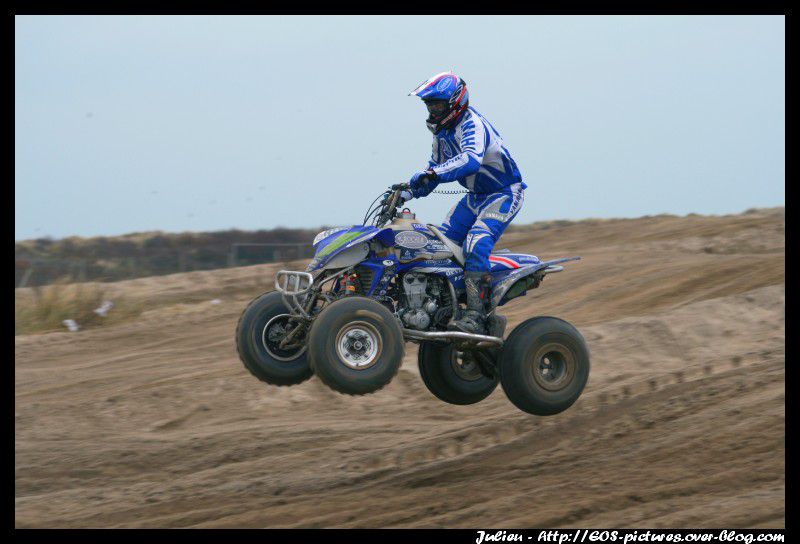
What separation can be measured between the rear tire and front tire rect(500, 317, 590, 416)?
0.66 m

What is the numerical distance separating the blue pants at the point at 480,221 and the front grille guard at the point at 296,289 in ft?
4.66

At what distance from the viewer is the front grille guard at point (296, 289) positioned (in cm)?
781

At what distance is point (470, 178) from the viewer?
8727mm

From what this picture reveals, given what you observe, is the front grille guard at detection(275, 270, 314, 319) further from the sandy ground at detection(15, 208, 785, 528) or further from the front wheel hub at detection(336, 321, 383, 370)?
the sandy ground at detection(15, 208, 785, 528)

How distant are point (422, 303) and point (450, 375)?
3.59ft

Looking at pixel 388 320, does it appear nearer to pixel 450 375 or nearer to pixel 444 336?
pixel 444 336

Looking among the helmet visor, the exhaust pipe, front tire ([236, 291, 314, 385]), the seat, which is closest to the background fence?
front tire ([236, 291, 314, 385])

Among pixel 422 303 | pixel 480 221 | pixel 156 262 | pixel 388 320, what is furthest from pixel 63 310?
pixel 156 262

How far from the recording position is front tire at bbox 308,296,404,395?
746cm

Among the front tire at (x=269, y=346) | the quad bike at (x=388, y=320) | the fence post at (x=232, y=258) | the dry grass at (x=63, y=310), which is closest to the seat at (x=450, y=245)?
the quad bike at (x=388, y=320)

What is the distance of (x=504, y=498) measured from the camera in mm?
7613

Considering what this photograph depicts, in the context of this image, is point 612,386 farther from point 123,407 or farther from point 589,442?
point 123,407

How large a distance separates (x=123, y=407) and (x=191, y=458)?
2.00 metres

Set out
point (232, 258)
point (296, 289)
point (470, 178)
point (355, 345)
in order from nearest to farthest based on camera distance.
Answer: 1. point (355, 345)
2. point (296, 289)
3. point (470, 178)
4. point (232, 258)
